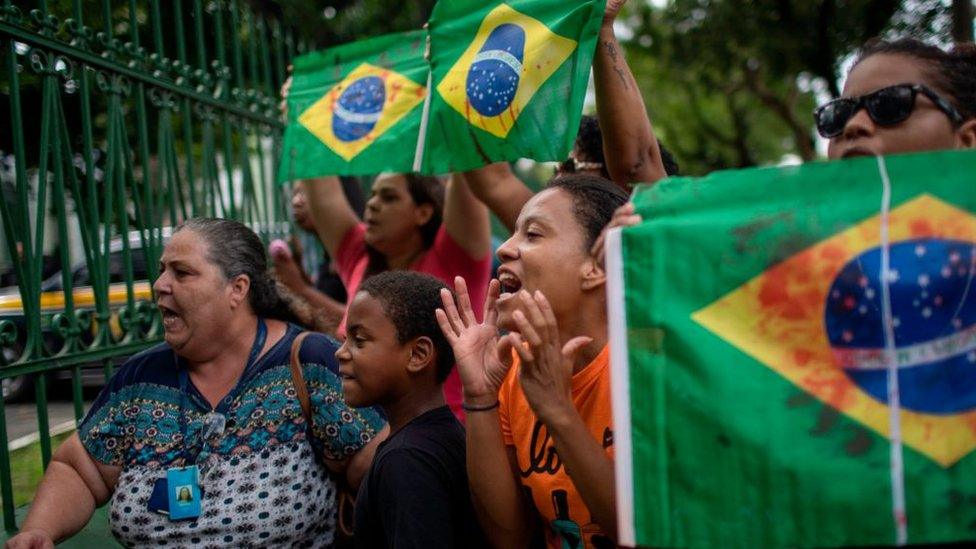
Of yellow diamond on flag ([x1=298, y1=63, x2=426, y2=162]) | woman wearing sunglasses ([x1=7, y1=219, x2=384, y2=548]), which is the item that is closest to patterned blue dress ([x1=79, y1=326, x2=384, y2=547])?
woman wearing sunglasses ([x1=7, y1=219, x2=384, y2=548])

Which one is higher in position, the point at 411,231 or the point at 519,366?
the point at 411,231

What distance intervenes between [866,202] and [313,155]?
10.0 ft

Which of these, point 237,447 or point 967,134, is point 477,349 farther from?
point 967,134

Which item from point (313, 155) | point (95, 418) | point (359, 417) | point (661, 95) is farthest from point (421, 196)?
point (661, 95)

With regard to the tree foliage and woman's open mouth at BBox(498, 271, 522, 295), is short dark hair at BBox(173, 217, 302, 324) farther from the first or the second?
the tree foliage

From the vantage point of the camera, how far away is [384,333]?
275 cm

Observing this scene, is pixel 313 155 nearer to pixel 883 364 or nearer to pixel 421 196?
pixel 421 196

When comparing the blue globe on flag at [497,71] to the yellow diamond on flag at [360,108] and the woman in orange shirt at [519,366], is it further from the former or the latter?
the woman in orange shirt at [519,366]

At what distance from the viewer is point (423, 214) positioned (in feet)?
13.7

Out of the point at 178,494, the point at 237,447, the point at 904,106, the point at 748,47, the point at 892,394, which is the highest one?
the point at 748,47

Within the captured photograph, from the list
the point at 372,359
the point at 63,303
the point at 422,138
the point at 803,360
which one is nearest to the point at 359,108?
the point at 422,138

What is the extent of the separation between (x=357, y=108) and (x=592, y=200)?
85.2 inches

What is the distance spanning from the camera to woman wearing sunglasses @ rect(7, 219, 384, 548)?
2762mm

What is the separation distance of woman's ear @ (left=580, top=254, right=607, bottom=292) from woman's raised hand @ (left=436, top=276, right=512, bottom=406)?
23 cm
